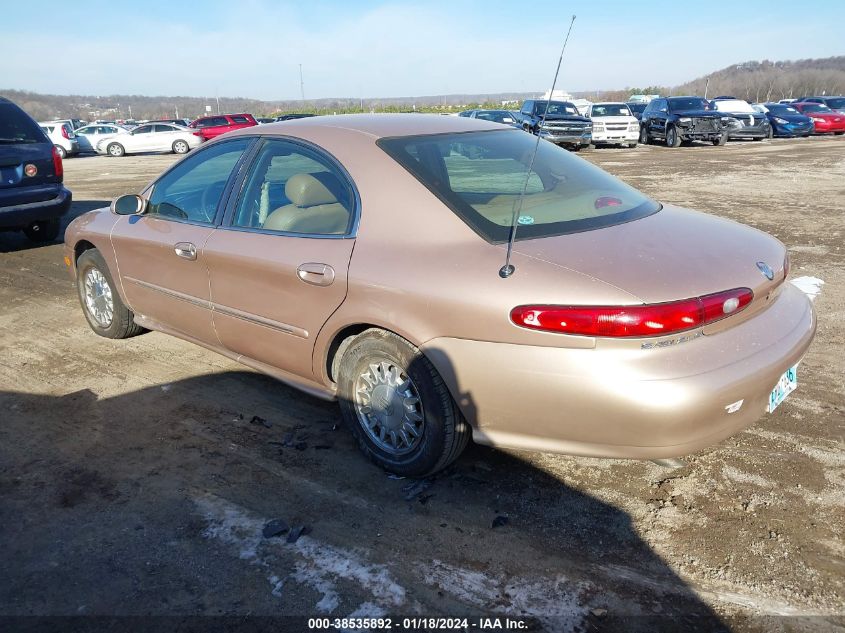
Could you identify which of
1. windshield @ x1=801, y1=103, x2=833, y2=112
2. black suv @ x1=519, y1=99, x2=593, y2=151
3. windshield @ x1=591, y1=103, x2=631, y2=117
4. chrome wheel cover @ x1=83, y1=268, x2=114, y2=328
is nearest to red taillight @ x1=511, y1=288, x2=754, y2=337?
chrome wheel cover @ x1=83, y1=268, x2=114, y2=328

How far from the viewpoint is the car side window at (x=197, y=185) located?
3.86 metres

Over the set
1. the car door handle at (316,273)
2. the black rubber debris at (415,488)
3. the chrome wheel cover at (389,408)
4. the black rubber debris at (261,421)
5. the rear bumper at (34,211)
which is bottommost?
the black rubber debris at (415,488)

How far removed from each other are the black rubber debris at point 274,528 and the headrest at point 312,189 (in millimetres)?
1545

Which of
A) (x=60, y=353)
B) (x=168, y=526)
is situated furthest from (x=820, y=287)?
(x=60, y=353)

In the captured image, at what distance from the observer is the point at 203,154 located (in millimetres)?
4059

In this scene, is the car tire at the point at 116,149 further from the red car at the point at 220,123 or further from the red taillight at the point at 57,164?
the red taillight at the point at 57,164

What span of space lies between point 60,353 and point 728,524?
178 inches

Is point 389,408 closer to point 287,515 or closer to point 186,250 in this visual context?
point 287,515

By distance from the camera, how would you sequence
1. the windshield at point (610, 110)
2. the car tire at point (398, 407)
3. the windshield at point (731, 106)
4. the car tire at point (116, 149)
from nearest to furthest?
the car tire at point (398, 407) → the windshield at point (610, 110) → the windshield at point (731, 106) → the car tire at point (116, 149)

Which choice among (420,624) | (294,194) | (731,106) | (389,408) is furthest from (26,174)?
(731,106)

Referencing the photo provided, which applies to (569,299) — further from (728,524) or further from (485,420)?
(728,524)

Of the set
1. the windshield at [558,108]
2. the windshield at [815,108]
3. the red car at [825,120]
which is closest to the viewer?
the windshield at [558,108]

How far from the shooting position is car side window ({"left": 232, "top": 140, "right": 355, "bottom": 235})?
325cm

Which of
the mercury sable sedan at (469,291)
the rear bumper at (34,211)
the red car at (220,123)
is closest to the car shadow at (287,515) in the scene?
the mercury sable sedan at (469,291)
